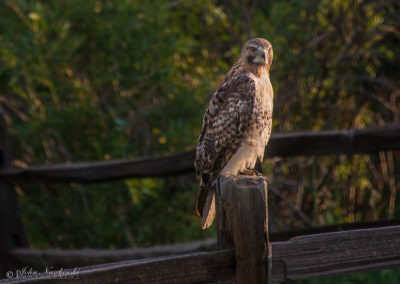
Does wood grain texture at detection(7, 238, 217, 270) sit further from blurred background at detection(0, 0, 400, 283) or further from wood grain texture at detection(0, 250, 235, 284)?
wood grain texture at detection(0, 250, 235, 284)

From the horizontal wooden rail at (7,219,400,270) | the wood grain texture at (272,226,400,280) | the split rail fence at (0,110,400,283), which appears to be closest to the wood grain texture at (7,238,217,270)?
the horizontal wooden rail at (7,219,400,270)

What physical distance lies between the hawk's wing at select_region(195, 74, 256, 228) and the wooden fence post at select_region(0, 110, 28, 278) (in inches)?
54.1

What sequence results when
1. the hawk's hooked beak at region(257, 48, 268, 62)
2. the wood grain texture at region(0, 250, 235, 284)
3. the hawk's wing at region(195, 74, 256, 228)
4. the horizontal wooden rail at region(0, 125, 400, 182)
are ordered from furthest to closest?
the hawk's hooked beak at region(257, 48, 268, 62), the hawk's wing at region(195, 74, 256, 228), the horizontal wooden rail at region(0, 125, 400, 182), the wood grain texture at region(0, 250, 235, 284)

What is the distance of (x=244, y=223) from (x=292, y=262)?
0.27 metres

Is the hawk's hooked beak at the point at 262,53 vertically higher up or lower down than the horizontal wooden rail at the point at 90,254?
higher up

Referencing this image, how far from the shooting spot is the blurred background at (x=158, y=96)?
15.6 feet

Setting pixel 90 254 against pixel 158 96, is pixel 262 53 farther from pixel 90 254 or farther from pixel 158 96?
pixel 158 96

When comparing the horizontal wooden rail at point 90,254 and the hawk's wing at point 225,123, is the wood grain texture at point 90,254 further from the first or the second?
the hawk's wing at point 225,123

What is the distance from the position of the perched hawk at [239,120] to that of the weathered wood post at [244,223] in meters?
1.31

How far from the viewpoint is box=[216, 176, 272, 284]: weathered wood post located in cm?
186

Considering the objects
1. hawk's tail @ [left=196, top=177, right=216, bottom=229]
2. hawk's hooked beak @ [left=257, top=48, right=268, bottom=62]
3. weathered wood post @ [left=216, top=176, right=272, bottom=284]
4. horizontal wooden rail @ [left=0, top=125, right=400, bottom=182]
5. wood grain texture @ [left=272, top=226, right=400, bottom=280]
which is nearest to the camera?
weathered wood post @ [left=216, top=176, right=272, bottom=284]

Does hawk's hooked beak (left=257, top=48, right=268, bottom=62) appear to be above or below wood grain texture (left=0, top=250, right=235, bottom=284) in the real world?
above

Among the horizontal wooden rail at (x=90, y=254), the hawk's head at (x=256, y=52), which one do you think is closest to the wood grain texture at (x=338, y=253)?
the horizontal wooden rail at (x=90, y=254)

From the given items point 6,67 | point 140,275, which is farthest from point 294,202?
point 140,275
